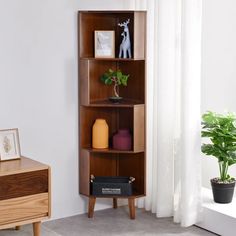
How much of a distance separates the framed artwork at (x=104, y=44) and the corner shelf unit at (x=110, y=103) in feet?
0.17

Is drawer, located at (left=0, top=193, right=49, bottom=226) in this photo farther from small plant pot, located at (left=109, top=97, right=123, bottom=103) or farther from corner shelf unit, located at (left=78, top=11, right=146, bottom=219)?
small plant pot, located at (left=109, top=97, right=123, bottom=103)

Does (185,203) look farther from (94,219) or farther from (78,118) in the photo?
(78,118)

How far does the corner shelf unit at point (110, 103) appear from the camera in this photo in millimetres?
3973

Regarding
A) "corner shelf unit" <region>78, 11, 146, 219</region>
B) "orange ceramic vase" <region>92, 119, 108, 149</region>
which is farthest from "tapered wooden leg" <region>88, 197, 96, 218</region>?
"orange ceramic vase" <region>92, 119, 108, 149</region>

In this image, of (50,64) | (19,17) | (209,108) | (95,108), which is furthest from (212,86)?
(19,17)

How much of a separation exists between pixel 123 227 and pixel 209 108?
3.95 ft

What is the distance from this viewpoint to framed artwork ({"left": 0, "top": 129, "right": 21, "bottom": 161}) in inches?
142

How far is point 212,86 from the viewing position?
4.31 meters

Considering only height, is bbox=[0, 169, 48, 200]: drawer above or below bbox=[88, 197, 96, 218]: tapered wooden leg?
above

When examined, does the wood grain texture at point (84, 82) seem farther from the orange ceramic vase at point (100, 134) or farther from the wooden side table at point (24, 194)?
the wooden side table at point (24, 194)

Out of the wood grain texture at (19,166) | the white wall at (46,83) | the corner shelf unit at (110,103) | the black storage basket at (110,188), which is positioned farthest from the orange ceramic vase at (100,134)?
the wood grain texture at (19,166)

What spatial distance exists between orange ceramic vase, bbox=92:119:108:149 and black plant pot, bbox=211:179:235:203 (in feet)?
2.81

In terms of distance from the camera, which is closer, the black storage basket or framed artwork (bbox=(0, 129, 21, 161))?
framed artwork (bbox=(0, 129, 21, 161))

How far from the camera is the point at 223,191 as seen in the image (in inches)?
151
